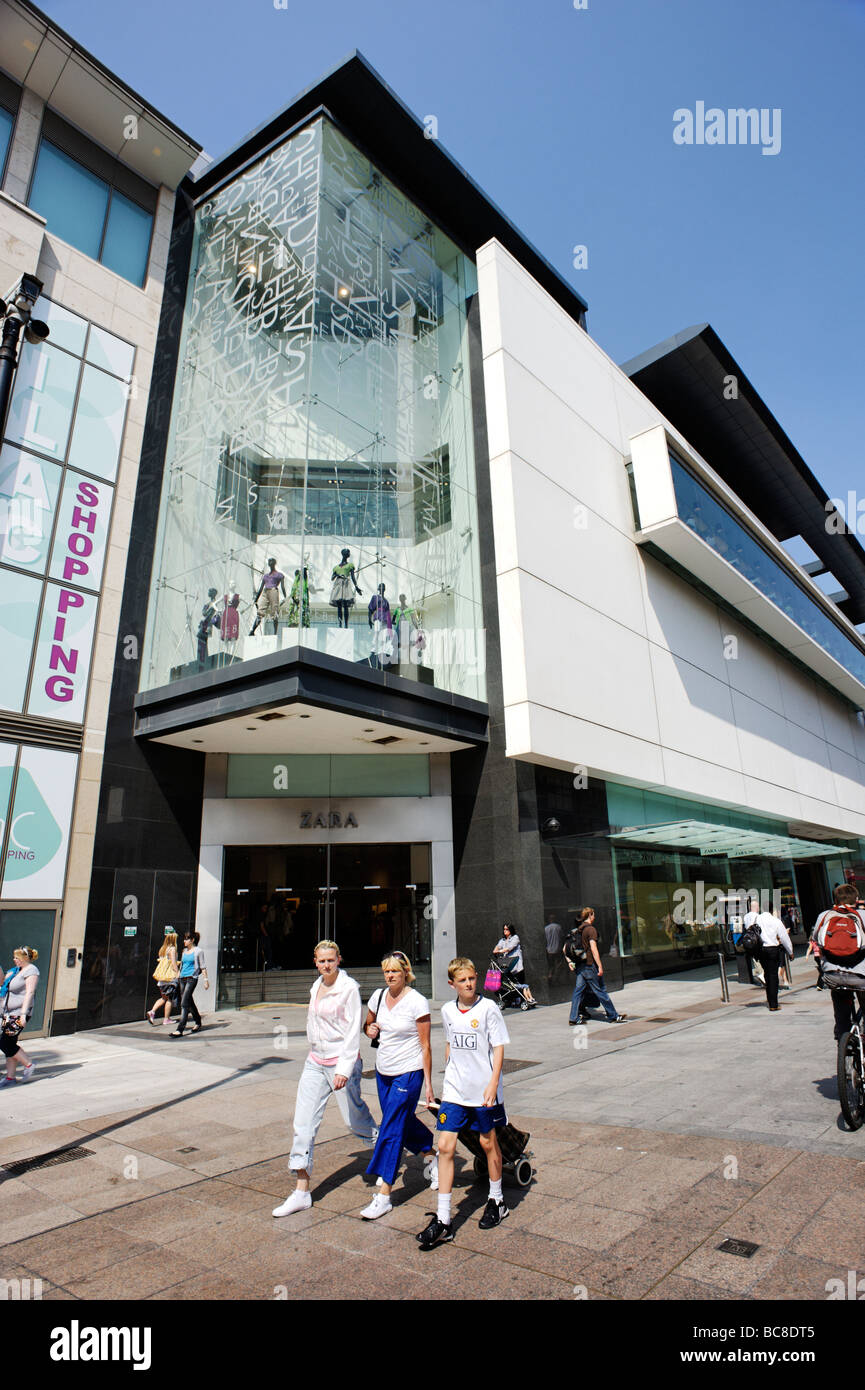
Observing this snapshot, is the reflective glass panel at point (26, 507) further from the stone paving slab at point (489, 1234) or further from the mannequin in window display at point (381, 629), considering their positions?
the stone paving slab at point (489, 1234)

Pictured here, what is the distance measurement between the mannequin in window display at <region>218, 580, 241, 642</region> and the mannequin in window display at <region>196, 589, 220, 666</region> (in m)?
0.22

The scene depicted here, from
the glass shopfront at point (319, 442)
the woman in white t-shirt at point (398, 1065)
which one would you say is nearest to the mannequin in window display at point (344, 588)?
the glass shopfront at point (319, 442)

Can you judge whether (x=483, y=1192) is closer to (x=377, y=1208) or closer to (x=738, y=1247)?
(x=377, y=1208)

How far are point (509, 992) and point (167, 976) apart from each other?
268 inches

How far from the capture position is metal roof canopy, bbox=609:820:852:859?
60.5 ft

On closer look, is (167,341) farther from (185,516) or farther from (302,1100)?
(302,1100)

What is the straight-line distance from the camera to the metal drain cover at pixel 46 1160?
19.9 feet

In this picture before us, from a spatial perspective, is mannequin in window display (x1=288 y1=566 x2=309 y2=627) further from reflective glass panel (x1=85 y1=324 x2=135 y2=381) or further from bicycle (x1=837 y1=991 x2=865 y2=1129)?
bicycle (x1=837 y1=991 x2=865 y2=1129)

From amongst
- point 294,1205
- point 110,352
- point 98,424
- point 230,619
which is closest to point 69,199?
point 110,352

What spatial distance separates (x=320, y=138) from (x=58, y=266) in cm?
702

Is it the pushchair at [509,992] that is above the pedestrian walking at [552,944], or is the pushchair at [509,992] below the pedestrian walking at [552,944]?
below

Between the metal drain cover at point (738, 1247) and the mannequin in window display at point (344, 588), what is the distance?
40.0 ft

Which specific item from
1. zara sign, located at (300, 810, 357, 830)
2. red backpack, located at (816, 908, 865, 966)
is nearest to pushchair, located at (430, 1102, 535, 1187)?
red backpack, located at (816, 908, 865, 966)

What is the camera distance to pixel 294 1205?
16.0 feet
